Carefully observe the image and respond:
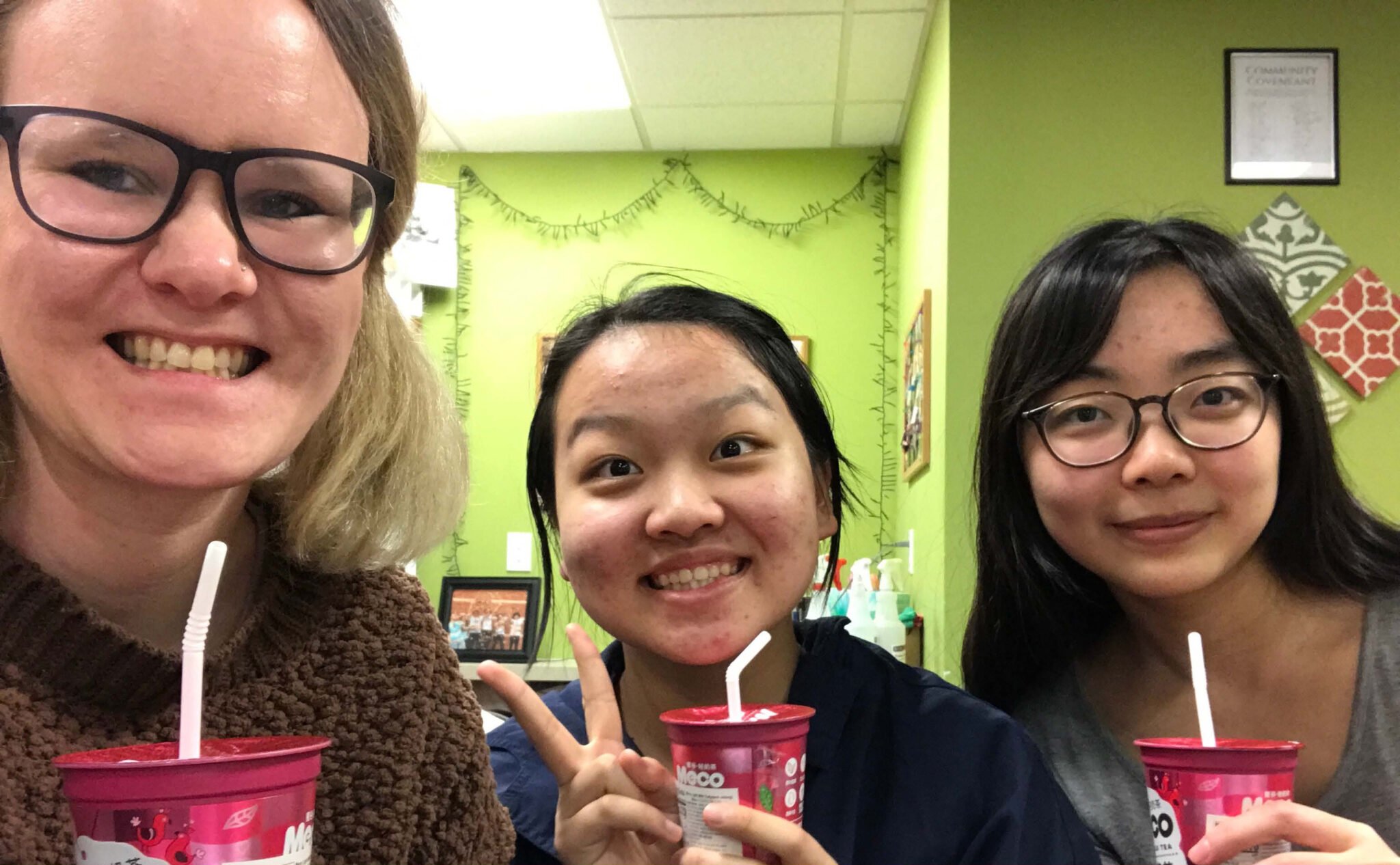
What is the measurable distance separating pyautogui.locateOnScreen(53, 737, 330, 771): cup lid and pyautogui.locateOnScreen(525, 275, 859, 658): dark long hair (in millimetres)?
617

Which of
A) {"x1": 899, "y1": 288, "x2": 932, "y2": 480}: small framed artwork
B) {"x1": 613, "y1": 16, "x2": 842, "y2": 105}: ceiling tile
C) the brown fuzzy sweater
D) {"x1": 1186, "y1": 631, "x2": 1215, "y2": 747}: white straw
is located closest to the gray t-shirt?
{"x1": 1186, "y1": 631, "x2": 1215, "y2": 747}: white straw

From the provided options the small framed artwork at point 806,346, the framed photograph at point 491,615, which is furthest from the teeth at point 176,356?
the small framed artwork at point 806,346

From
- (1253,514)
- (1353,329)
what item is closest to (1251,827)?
(1253,514)

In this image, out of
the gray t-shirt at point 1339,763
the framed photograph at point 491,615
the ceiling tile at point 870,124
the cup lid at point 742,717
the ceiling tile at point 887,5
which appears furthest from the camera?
the framed photograph at point 491,615

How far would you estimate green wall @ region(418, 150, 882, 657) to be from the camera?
406 cm

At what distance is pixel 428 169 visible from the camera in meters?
1.15

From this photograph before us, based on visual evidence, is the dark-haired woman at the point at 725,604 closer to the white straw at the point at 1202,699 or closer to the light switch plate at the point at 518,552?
the white straw at the point at 1202,699

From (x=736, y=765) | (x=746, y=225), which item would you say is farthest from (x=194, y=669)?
(x=746, y=225)

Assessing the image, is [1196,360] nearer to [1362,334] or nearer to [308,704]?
[308,704]

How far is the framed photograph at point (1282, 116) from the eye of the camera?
9.06ft

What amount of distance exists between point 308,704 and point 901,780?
25.8 inches

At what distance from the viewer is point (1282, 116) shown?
276cm

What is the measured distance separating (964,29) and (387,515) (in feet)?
7.84

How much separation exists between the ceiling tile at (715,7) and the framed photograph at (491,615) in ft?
7.14
